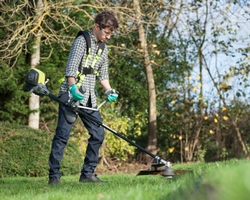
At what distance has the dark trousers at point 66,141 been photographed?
18.5 ft

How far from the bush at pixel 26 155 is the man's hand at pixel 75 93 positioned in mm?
3884

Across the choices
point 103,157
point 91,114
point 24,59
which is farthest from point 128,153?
point 91,114

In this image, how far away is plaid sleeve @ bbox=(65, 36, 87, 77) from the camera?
5578 millimetres

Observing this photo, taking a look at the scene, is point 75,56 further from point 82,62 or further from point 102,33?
point 102,33

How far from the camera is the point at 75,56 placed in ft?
18.5

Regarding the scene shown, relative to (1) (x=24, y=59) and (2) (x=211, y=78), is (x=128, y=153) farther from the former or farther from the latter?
(1) (x=24, y=59)

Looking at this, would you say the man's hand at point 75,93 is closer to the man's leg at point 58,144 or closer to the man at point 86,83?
the man at point 86,83

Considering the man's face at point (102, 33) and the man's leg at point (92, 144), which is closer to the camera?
the man's face at point (102, 33)

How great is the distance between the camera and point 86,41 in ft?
18.9

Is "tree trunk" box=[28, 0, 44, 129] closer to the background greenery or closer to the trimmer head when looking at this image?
the background greenery

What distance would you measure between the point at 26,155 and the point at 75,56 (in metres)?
3.84

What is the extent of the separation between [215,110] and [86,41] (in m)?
6.98

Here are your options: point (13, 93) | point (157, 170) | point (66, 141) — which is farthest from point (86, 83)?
point (13, 93)

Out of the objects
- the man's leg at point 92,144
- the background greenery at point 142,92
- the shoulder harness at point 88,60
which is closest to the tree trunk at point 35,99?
the background greenery at point 142,92
